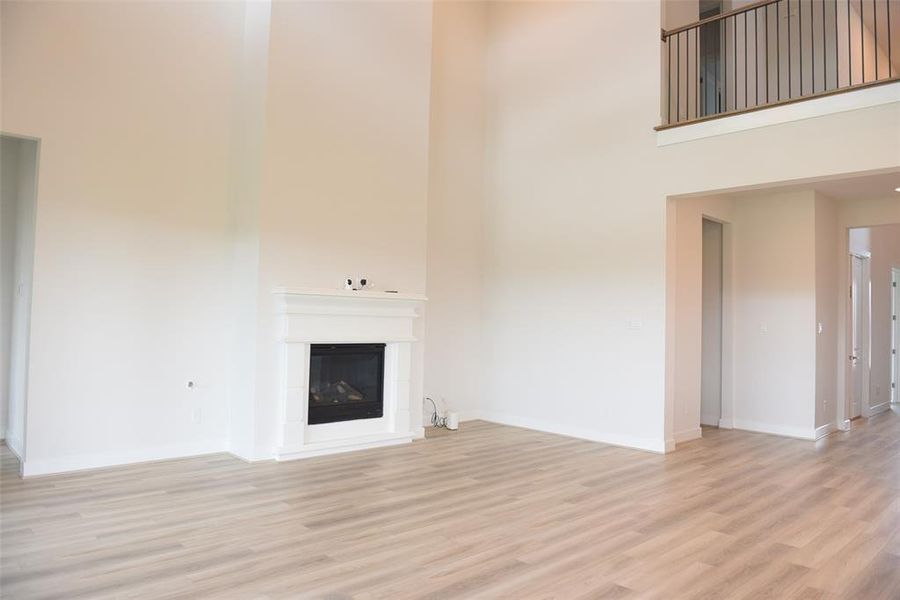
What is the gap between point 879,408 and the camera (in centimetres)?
856

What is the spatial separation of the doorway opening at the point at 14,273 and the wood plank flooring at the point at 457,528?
1.55ft

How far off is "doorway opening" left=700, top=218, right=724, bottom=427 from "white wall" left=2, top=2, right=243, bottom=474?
5559mm

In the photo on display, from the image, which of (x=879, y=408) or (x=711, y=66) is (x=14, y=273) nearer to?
(x=711, y=66)

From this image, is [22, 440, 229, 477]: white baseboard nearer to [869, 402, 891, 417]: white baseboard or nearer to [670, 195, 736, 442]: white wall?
[670, 195, 736, 442]: white wall

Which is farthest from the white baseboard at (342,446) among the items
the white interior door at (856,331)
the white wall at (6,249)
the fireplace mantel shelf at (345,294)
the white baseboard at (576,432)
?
the white interior door at (856,331)

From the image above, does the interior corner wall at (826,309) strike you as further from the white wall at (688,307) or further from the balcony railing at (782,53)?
the balcony railing at (782,53)

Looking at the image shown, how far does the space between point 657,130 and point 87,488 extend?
5646mm

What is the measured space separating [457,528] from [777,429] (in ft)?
16.0

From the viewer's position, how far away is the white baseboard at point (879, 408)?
325 inches

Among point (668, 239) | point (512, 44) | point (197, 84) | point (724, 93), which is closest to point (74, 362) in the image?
point (197, 84)

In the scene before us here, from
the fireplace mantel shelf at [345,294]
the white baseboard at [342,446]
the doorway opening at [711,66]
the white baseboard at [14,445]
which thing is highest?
the doorway opening at [711,66]

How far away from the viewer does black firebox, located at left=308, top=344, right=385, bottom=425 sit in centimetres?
538

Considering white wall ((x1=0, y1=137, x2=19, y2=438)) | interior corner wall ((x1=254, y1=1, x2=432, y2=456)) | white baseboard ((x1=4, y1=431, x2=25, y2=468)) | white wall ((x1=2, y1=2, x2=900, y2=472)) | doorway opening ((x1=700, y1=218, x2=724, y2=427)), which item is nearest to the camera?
A: white wall ((x1=2, y1=2, x2=900, y2=472))

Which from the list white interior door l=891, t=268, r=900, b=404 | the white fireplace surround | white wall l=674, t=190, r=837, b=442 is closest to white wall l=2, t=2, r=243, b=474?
the white fireplace surround
